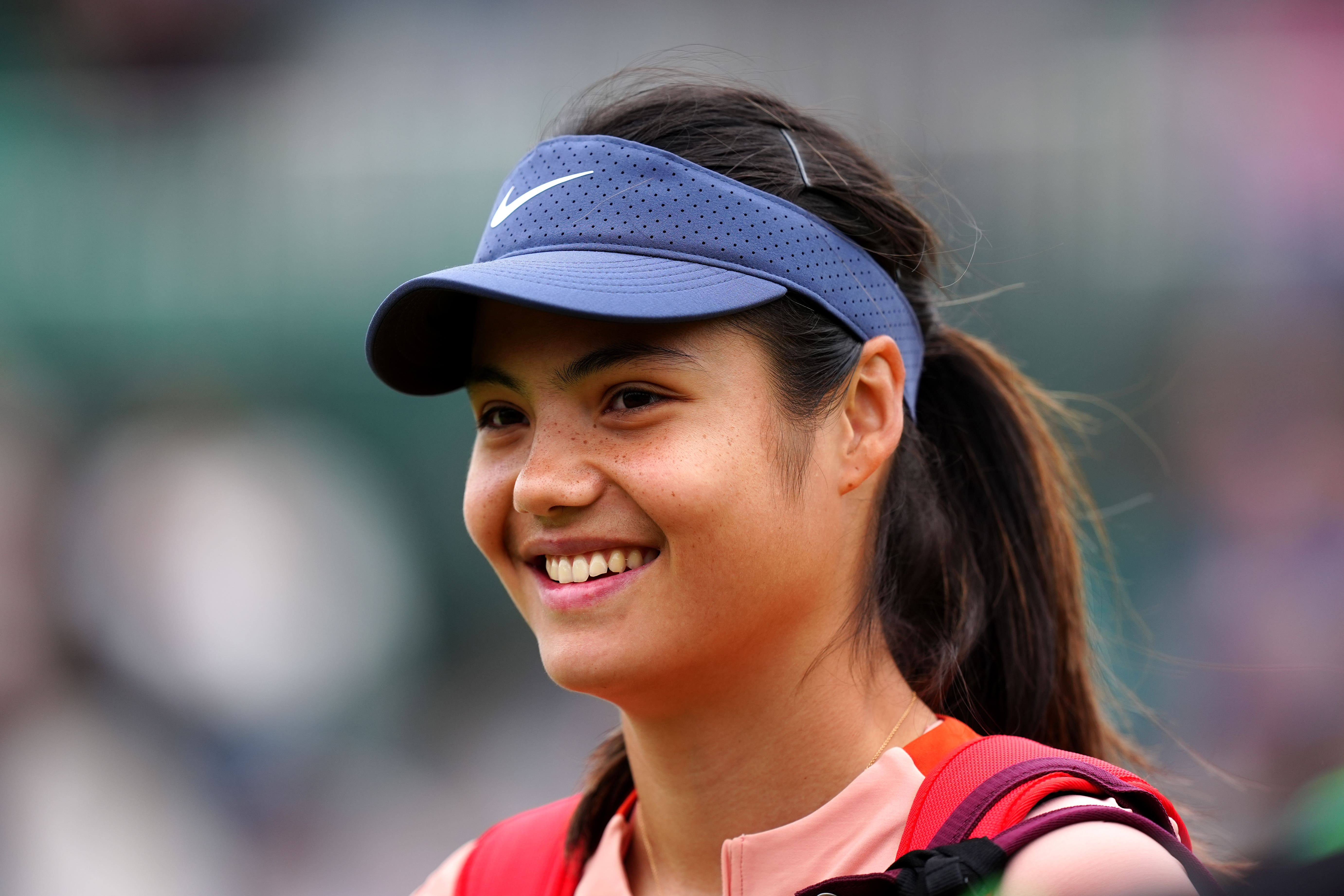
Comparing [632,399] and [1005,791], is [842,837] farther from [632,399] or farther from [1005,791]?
[632,399]

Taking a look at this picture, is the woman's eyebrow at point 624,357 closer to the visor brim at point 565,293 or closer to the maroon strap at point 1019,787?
the visor brim at point 565,293

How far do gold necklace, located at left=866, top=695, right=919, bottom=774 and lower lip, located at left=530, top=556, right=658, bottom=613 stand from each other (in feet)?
1.49

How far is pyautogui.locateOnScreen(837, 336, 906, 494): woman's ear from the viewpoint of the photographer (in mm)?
2021

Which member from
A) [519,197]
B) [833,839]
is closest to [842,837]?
[833,839]

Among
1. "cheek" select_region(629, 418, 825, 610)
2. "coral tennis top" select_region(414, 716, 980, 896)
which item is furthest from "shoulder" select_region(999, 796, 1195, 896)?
"cheek" select_region(629, 418, 825, 610)

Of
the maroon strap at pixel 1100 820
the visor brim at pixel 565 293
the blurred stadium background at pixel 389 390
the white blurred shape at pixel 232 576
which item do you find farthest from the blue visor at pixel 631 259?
the white blurred shape at pixel 232 576

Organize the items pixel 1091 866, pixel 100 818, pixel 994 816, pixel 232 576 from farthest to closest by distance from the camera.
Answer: pixel 232 576 < pixel 100 818 < pixel 994 816 < pixel 1091 866

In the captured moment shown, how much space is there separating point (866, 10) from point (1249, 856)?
740 cm

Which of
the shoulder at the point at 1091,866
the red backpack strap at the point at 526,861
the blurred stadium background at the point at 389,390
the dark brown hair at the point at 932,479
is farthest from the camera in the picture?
the blurred stadium background at the point at 389,390

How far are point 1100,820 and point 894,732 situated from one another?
0.51 m

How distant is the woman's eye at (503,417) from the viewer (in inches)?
80.5

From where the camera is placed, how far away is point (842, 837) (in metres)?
1.87

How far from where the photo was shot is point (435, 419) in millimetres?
7418

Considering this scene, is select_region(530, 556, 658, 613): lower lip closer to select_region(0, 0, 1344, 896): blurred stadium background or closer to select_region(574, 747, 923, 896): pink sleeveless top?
select_region(574, 747, 923, 896): pink sleeveless top
